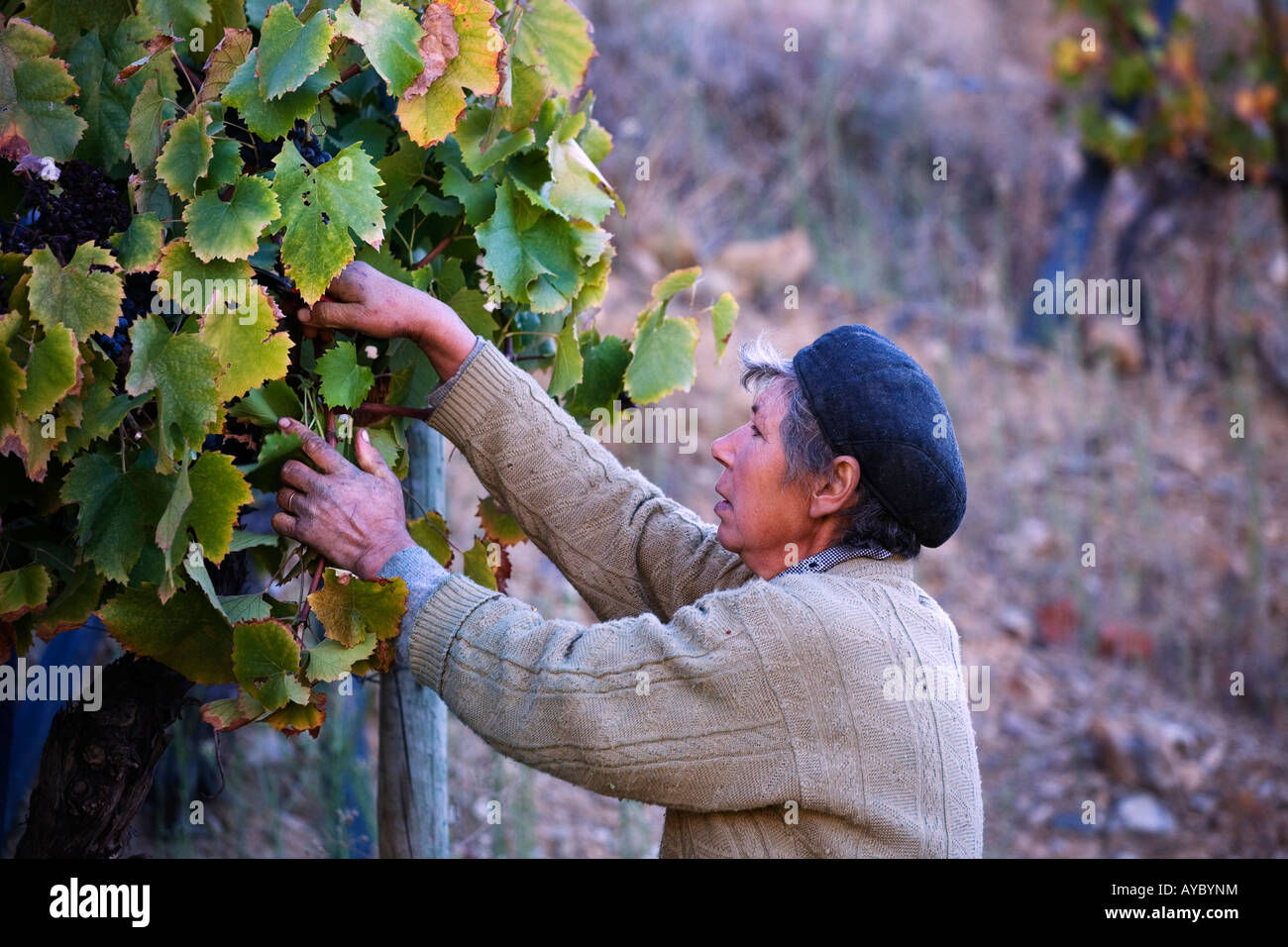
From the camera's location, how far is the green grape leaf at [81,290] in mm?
1502

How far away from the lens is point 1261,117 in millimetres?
6715

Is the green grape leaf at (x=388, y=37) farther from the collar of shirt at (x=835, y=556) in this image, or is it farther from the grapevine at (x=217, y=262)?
the collar of shirt at (x=835, y=556)

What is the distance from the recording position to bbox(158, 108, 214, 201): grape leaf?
1.55m

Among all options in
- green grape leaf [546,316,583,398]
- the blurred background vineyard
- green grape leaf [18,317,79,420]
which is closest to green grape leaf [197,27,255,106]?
green grape leaf [18,317,79,420]

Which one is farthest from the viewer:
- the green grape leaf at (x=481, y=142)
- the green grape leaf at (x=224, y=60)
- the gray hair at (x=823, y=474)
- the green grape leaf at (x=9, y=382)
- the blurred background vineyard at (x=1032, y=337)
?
the blurred background vineyard at (x=1032, y=337)

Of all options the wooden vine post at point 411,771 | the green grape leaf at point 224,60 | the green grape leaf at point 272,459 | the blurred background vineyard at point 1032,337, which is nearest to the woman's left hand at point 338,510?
the green grape leaf at point 272,459

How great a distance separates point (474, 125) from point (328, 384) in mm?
440

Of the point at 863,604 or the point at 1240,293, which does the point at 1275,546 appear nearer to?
the point at 1240,293

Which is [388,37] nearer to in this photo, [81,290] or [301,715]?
[81,290]

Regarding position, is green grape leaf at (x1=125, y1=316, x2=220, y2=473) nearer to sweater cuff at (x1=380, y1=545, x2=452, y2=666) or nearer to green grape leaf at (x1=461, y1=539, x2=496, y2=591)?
sweater cuff at (x1=380, y1=545, x2=452, y2=666)

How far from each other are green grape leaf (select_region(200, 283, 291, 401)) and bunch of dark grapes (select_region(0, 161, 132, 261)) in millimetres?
201

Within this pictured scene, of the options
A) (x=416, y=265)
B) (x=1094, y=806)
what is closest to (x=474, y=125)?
(x=416, y=265)

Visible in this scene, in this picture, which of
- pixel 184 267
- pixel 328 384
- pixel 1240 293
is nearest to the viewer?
pixel 184 267

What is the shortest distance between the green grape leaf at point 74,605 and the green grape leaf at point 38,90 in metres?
0.55
